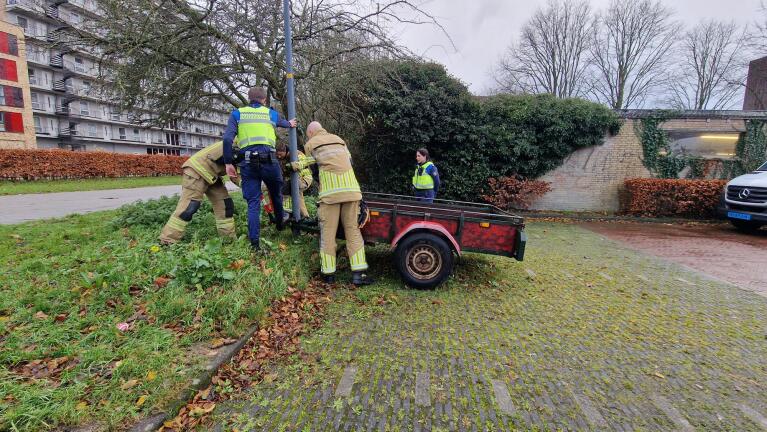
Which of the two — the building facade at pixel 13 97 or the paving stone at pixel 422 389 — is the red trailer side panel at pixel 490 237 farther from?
the building facade at pixel 13 97

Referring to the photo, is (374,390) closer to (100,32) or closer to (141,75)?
(141,75)

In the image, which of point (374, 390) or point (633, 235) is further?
point (633, 235)

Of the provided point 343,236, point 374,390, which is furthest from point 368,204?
point 374,390

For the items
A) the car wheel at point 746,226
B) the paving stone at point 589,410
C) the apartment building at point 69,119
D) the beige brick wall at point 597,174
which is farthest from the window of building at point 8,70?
the car wheel at point 746,226

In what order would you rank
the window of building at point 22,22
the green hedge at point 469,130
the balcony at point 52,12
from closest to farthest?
1. the balcony at point 52,12
2. the green hedge at point 469,130
3. the window of building at point 22,22

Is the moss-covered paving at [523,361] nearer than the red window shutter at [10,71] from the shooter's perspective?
Yes

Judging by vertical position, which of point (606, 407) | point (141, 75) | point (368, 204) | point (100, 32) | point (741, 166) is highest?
point (100, 32)

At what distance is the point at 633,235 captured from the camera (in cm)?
896

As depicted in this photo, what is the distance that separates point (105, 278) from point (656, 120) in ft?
50.2

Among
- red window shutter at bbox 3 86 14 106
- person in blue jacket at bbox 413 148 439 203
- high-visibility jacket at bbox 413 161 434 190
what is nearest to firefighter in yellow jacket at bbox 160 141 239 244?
person in blue jacket at bbox 413 148 439 203

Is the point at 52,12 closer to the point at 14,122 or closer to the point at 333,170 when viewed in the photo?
the point at 333,170

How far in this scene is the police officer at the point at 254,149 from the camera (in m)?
4.22

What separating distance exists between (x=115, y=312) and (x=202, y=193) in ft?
6.54

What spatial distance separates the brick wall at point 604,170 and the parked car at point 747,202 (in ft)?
9.75
